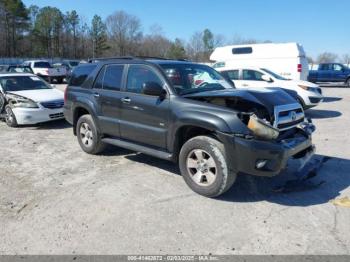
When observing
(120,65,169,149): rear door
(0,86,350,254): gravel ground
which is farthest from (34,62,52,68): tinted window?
(120,65,169,149): rear door

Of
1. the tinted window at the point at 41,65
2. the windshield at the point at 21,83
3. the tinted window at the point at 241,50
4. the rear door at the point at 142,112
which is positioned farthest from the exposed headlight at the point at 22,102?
the tinted window at the point at 41,65

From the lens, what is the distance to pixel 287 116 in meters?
5.02

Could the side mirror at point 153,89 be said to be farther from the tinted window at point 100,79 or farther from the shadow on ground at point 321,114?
the shadow on ground at point 321,114

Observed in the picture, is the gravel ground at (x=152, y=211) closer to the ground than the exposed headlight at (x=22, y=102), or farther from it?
closer to the ground

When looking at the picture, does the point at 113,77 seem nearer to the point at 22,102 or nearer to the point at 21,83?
the point at 22,102

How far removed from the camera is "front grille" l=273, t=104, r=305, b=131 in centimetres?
484

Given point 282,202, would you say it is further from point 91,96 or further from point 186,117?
point 91,96

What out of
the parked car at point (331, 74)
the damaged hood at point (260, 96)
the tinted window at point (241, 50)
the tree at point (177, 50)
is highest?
the tree at point (177, 50)

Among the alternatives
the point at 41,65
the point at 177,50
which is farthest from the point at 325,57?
the point at 41,65

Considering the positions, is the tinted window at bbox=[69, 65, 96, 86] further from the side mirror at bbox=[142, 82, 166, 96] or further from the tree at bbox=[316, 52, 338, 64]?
the tree at bbox=[316, 52, 338, 64]

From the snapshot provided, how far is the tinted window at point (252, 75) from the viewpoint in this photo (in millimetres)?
12586

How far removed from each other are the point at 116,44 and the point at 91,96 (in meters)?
96.3

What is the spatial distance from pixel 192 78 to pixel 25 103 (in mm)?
6023

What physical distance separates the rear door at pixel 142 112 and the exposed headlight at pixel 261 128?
1370 millimetres
